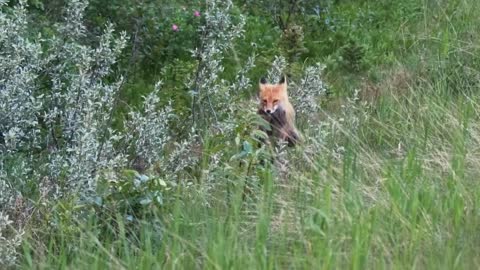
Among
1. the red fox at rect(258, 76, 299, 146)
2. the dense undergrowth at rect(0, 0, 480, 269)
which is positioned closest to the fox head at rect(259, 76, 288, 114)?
the red fox at rect(258, 76, 299, 146)

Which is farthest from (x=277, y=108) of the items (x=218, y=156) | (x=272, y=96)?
(x=218, y=156)

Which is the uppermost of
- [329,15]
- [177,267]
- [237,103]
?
[329,15]

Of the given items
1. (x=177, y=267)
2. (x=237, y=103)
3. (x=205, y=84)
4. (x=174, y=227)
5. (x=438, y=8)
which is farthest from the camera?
(x=438, y=8)

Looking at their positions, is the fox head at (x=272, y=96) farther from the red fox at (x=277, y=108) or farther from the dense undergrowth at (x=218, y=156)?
the dense undergrowth at (x=218, y=156)

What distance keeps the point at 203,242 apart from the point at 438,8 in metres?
6.50

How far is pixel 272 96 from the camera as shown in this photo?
24.3 ft

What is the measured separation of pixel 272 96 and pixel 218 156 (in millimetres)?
1439

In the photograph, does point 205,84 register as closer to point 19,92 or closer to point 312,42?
point 19,92

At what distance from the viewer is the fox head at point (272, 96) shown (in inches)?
292

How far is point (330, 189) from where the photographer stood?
503 cm

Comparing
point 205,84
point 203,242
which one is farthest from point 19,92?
point 203,242

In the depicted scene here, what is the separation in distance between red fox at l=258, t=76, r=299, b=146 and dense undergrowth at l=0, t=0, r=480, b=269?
0.16 meters

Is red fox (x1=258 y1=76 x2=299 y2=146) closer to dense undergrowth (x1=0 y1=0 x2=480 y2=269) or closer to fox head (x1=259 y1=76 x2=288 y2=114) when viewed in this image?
fox head (x1=259 y1=76 x2=288 y2=114)

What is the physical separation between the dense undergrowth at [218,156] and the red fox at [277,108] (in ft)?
0.53
